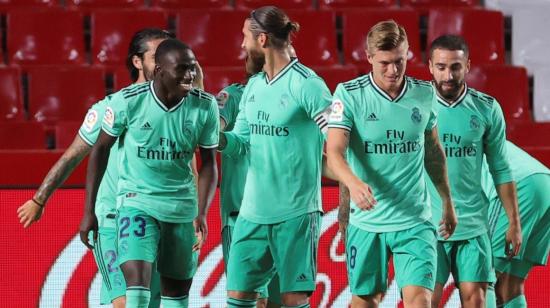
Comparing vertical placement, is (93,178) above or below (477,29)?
below

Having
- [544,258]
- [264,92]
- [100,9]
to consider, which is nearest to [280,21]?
[264,92]

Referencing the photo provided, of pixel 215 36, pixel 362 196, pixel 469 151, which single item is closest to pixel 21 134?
pixel 215 36

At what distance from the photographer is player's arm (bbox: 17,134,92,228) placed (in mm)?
5641

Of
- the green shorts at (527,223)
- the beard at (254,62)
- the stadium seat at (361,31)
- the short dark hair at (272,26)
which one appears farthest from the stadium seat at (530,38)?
the short dark hair at (272,26)

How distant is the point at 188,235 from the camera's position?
5695 mm

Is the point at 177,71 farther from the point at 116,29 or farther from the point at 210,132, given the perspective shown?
the point at 116,29

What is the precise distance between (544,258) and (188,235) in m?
2.28

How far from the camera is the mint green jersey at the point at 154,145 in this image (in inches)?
218

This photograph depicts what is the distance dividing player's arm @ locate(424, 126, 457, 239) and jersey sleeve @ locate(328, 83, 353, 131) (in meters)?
0.44

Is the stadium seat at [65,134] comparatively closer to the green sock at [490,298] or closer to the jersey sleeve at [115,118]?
the jersey sleeve at [115,118]

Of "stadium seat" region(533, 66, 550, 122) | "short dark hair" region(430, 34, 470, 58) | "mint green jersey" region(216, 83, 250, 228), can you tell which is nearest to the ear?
"mint green jersey" region(216, 83, 250, 228)

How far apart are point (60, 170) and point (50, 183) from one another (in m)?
0.08

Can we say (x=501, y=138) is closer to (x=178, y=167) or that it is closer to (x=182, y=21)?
(x=178, y=167)

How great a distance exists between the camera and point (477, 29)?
10.1 meters
